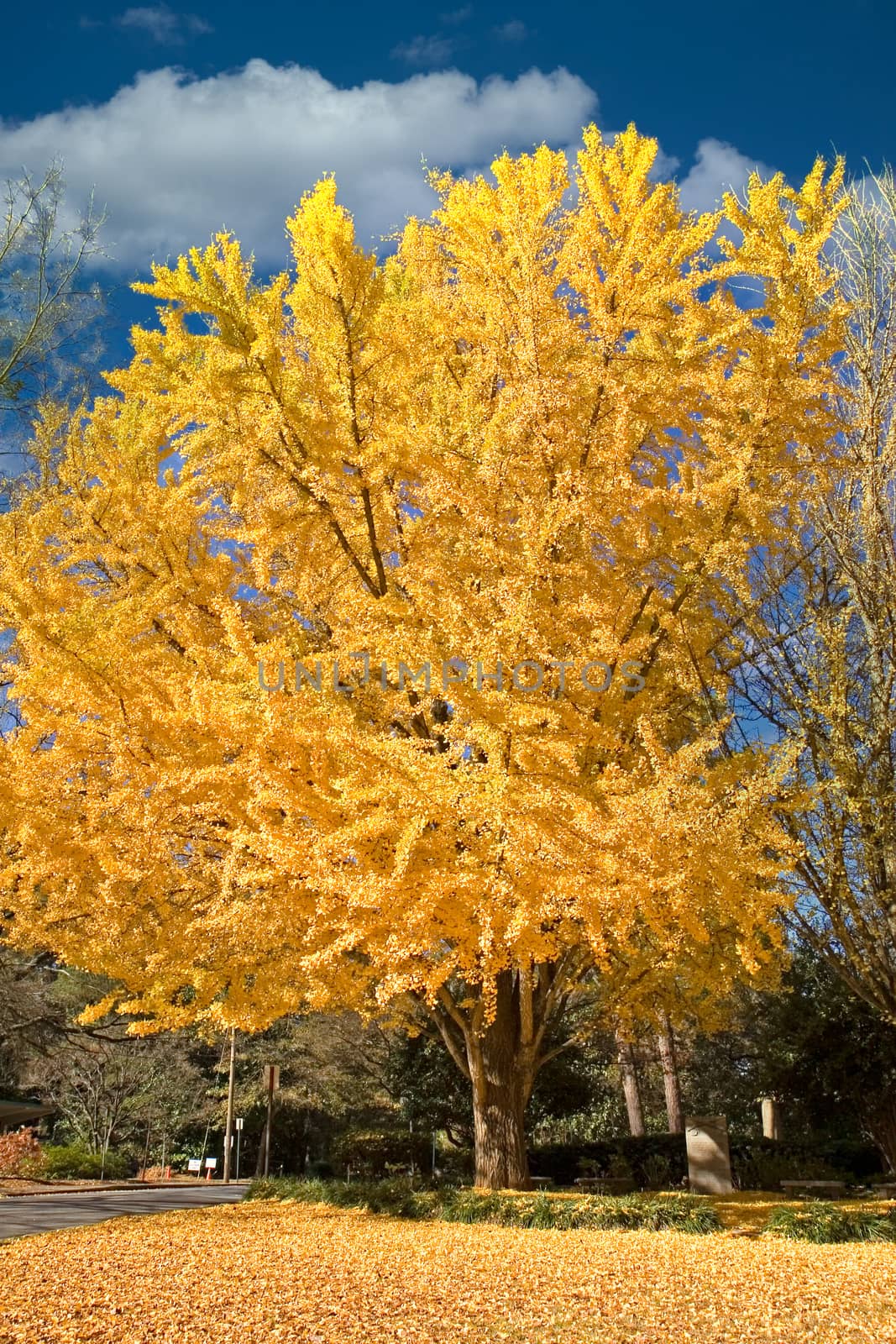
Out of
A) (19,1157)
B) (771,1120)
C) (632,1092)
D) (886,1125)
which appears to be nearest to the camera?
(886,1125)

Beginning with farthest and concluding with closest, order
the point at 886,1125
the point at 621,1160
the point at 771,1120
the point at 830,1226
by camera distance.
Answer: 1. the point at 771,1120
2. the point at 621,1160
3. the point at 886,1125
4. the point at 830,1226

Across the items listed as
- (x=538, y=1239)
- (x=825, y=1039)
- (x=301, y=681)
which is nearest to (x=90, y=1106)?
(x=825, y=1039)

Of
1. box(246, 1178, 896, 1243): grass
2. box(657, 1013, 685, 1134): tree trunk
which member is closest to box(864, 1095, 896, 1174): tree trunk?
box(657, 1013, 685, 1134): tree trunk

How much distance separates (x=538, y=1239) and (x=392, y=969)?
2.88 m

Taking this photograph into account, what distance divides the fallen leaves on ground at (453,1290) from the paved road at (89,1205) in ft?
8.96

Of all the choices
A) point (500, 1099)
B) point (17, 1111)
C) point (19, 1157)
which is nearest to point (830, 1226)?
point (500, 1099)

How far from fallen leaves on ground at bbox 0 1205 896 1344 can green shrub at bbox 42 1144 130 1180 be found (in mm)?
13550

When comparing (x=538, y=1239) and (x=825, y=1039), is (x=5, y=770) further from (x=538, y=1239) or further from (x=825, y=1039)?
(x=825, y=1039)

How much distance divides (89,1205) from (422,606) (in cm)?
1181

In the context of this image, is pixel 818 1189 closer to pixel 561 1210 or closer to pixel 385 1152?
pixel 561 1210

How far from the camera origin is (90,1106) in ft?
73.2

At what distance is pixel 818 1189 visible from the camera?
11.3 m

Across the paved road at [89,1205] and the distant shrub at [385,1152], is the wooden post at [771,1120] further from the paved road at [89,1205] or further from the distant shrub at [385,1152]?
the paved road at [89,1205]

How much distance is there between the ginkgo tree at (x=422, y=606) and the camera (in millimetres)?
4430
